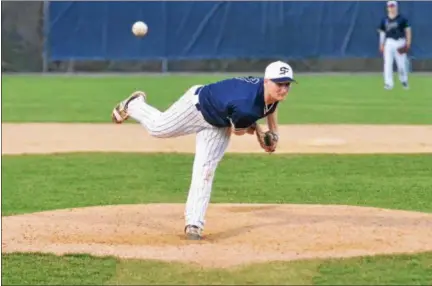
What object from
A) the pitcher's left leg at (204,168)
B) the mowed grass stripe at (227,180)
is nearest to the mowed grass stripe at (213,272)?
the pitcher's left leg at (204,168)

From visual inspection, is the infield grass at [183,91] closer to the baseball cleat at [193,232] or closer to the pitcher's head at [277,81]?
the baseball cleat at [193,232]

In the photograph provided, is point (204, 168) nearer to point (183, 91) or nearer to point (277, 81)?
point (277, 81)

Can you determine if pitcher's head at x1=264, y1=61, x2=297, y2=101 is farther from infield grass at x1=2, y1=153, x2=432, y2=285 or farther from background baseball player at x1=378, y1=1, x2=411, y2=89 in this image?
background baseball player at x1=378, y1=1, x2=411, y2=89

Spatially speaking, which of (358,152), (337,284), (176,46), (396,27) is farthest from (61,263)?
(176,46)

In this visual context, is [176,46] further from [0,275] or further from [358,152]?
[0,275]

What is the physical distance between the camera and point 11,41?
30.1 m

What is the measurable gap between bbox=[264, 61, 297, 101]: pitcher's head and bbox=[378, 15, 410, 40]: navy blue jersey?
52.6 feet

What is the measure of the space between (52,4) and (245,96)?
23.6m

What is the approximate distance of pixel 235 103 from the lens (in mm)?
7008

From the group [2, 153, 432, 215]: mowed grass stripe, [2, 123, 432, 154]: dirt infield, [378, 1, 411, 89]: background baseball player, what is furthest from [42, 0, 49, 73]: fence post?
[2, 153, 432, 215]: mowed grass stripe

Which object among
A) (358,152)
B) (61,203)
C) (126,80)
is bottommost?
(61,203)

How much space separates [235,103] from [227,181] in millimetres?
4091

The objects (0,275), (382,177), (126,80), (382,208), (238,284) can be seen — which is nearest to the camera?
(238,284)

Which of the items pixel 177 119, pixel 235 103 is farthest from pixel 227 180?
pixel 235 103
